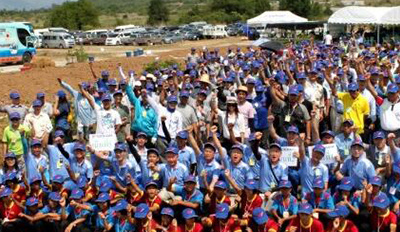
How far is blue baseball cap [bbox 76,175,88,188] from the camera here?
28.7 feet

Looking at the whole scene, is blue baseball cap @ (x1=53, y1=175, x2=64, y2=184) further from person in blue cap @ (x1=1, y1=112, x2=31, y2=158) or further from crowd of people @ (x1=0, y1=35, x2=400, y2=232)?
person in blue cap @ (x1=1, y1=112, x2=31, y2=158)

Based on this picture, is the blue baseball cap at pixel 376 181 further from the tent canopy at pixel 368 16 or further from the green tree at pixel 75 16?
the green tree at pixel 75 16

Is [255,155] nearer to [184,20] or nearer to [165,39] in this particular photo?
[165,39]

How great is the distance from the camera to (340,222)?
7.32 metres

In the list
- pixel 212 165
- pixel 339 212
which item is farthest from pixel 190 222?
pixel 339 212

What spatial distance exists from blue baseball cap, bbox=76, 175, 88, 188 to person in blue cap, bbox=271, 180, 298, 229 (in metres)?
2.83

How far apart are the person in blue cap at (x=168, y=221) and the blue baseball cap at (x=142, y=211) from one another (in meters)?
0.21

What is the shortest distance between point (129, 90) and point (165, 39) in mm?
45603

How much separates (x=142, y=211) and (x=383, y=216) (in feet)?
9.94

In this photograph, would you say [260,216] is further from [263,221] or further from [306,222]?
[306,222]

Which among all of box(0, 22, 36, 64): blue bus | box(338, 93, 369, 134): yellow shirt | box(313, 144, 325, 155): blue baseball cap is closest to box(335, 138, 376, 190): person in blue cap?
box(313, 144, 325, 155): blue baseball cap

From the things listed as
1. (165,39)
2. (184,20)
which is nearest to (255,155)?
(165,39)

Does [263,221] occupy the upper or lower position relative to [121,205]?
lower

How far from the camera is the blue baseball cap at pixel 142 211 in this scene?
7609 millimetres
